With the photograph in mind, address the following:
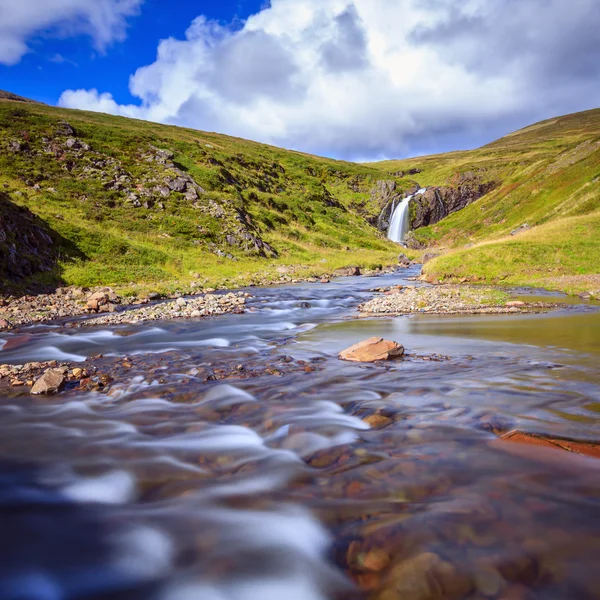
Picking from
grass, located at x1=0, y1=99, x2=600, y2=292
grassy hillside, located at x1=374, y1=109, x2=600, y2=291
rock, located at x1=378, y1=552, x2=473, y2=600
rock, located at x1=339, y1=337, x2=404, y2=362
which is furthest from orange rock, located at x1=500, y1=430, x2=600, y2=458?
grass, located at x1=0, y1=99, x2=600, y2=292

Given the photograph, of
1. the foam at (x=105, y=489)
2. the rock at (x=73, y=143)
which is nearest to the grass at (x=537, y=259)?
the foam at (x=105, y=489)

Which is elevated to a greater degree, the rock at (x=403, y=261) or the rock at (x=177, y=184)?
the rock at (x=177, y=184)

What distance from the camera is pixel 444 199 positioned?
10175 centimetres

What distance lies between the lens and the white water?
9185cm

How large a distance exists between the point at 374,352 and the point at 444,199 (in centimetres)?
10053

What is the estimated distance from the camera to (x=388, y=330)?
→ 47.7 feet

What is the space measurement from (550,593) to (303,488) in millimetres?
2637

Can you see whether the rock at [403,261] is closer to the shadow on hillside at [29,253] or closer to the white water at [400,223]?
the white water at [400,223]

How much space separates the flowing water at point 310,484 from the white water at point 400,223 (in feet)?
275

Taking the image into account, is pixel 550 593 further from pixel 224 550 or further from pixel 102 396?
pixel 102 396

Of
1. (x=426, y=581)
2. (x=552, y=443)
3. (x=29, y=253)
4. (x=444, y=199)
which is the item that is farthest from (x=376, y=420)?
(x=444, y=199)

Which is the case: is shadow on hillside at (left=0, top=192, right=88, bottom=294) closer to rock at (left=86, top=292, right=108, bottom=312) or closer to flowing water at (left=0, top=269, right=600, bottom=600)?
rock at (left=86, top=292, right=108, bottom=312)

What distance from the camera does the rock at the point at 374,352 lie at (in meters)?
10.3

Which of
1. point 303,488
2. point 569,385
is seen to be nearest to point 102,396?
point 303,488
